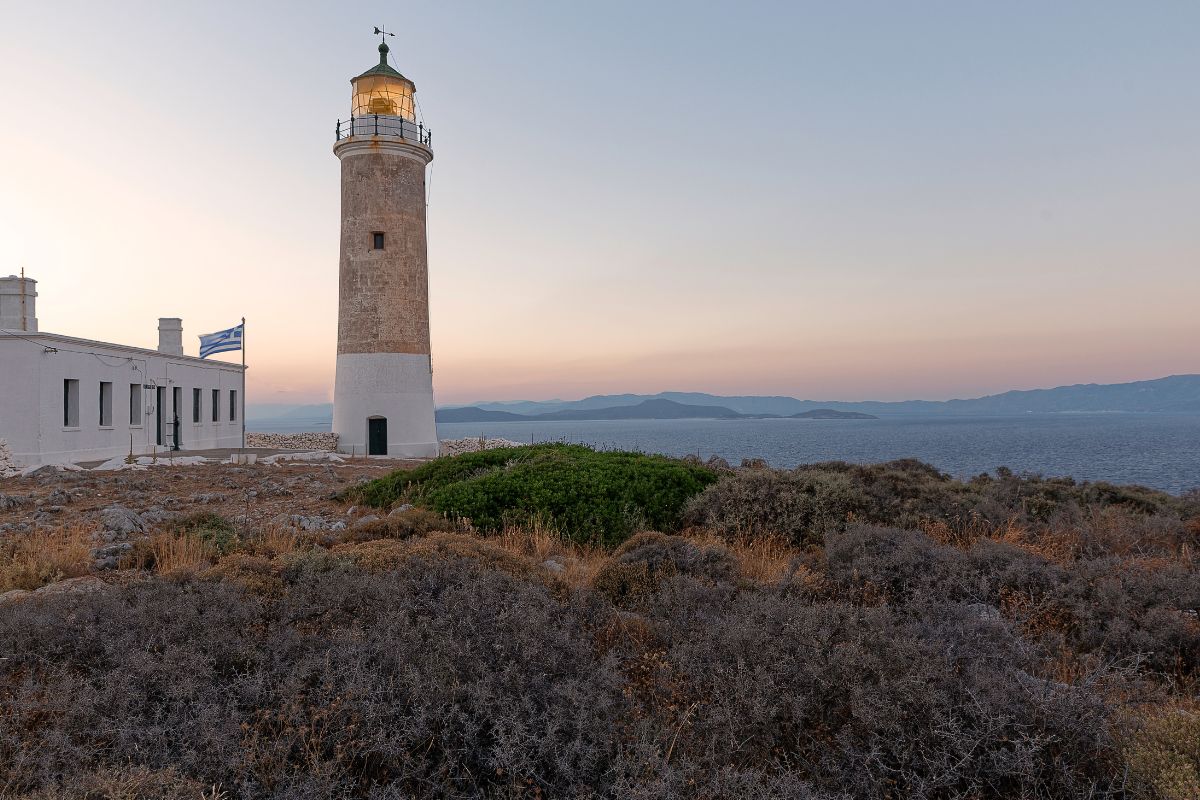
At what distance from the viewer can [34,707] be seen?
10.1 feet

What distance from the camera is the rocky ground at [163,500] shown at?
8.71 m

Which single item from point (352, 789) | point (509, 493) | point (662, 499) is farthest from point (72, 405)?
point (352, 789)

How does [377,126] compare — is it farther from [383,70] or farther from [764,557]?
[764,557]

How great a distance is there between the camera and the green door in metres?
25.2

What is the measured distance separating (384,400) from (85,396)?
9113mm

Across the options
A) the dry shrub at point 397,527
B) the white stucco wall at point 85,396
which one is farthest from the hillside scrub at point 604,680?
the white stucco wall at point 85,396

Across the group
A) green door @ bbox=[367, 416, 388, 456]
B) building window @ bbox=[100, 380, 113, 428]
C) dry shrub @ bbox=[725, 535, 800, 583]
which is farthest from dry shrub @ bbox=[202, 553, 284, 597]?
building window @ bbox=[100, 380, 113, 428]

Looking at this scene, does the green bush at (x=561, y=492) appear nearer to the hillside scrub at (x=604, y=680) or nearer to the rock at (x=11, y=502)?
the hillside scrub at (x=604, y=680)

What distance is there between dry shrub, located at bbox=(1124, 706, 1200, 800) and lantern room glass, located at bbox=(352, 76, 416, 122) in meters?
27.4

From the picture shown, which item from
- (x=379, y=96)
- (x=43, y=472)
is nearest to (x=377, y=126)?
(x=379, y=96)

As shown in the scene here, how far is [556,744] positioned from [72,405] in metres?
23.9

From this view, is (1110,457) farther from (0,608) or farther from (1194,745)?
(0,608)

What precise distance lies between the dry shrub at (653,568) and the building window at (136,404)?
2340 cm

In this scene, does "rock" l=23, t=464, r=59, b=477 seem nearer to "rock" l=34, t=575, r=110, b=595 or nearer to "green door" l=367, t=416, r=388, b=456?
"green door" l=367, t=416, r=388, b=456
